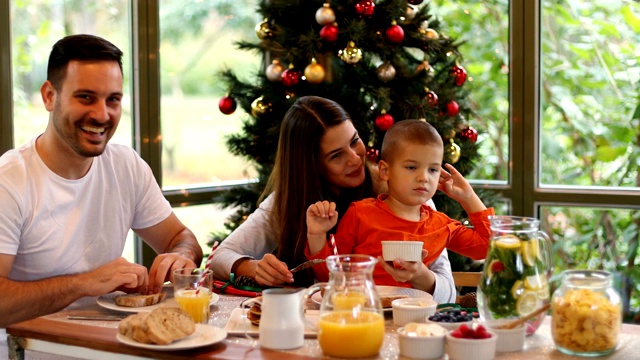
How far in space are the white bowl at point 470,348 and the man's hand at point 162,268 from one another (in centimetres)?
98

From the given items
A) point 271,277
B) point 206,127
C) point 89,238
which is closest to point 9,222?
point 89,238

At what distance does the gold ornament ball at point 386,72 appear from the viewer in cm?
377

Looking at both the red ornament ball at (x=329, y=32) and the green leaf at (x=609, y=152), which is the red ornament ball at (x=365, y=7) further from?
the green leaf at (x=609, y=152)

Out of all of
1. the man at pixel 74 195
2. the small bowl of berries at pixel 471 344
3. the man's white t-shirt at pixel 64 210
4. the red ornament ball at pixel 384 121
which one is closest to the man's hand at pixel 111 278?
the man at pixel 74 195

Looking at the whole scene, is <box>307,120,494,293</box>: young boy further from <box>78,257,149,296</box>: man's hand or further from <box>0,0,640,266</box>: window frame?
<box>0,0,640,266</box>: window frame

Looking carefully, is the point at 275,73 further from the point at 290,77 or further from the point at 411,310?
the point at 411,310

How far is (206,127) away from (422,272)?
2867mm

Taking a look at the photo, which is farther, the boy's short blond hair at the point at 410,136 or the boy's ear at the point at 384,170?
the boy's ear at the point at 384,170

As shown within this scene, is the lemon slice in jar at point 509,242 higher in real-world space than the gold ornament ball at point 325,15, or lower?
lower

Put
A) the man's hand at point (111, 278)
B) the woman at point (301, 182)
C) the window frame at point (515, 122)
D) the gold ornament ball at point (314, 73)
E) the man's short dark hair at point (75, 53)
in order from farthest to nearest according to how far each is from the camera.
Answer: the window frame at point (515, 122) → the gold ornament ball at point (314, 73) → the woman at point (301, 182) → the man's short dark hair at point (75, 53) → the man's hand at point (111, 278)

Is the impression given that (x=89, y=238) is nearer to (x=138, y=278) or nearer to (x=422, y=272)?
(x=138, y=278)

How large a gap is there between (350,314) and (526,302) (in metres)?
0.41

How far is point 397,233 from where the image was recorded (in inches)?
105

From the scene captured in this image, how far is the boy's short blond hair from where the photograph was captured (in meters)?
2.62
